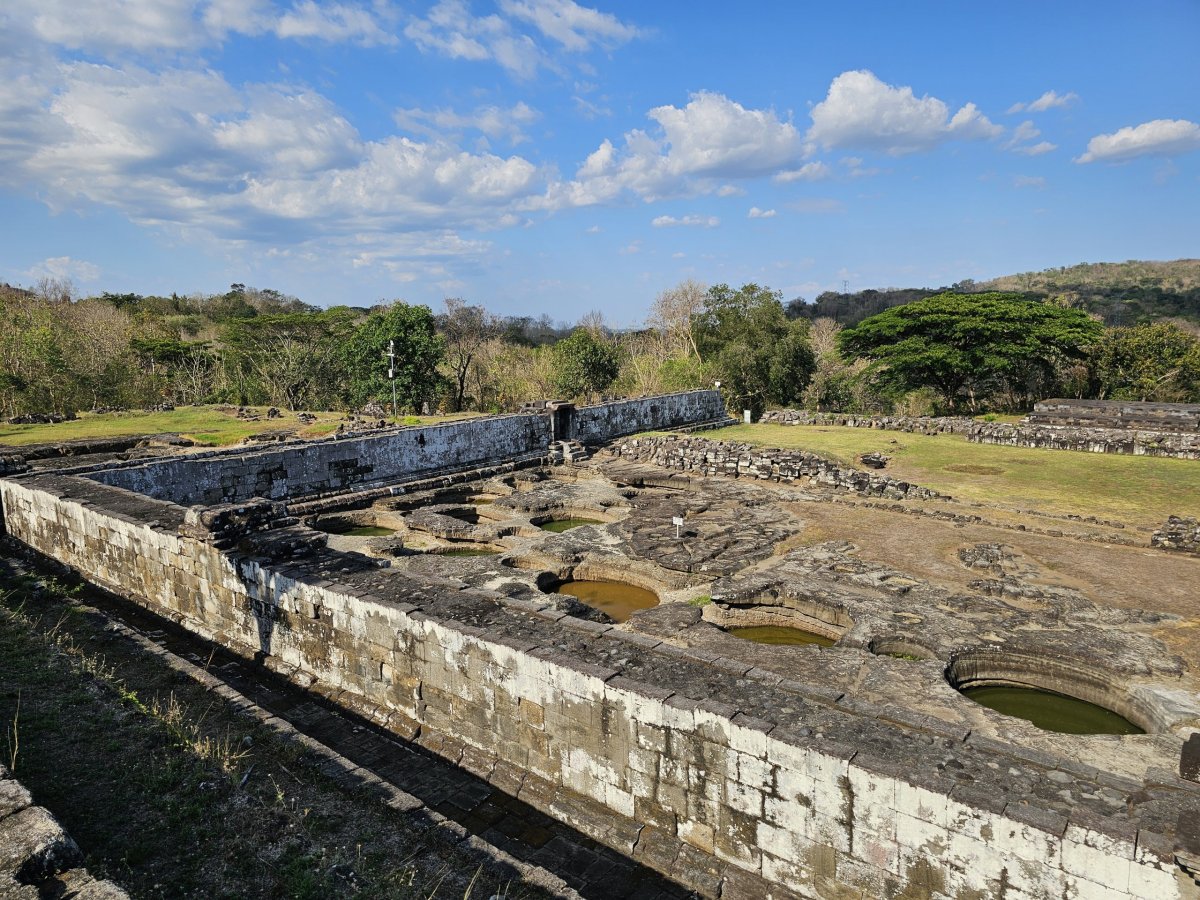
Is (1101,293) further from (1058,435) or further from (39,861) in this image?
(39,861)

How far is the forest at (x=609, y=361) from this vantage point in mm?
27016

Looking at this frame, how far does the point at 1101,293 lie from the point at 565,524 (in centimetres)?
8008

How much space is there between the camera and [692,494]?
16.5m

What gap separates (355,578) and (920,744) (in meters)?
6.33

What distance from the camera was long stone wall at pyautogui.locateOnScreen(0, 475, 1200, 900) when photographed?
4.18 metres

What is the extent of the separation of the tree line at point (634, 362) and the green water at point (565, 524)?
44.2 feet

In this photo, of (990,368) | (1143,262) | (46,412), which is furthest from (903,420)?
(1143,262)

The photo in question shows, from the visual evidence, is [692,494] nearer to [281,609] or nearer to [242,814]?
[281,609]

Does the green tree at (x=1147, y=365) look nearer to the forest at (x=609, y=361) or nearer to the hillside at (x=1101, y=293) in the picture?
the forest at (x=609, y=361)

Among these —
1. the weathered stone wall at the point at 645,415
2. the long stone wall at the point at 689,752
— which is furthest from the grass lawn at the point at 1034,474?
the long stone wall at the point at 689,752

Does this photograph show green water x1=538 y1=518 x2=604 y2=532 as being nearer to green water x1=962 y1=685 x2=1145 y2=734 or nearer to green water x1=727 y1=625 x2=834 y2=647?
green water x1=727 y1=625 x2=834 y2=647

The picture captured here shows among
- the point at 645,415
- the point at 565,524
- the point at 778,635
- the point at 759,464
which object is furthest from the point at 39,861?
the point at 645,415

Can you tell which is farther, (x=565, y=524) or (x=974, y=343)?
(x=974, y=343)

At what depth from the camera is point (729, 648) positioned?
25.9 ft
